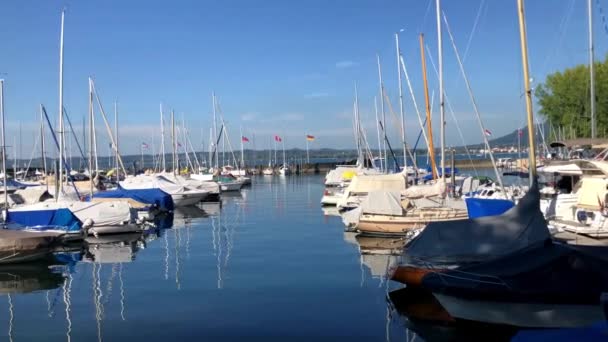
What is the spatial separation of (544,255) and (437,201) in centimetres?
1630

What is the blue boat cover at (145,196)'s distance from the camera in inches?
1496

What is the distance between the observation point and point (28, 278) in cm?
1967

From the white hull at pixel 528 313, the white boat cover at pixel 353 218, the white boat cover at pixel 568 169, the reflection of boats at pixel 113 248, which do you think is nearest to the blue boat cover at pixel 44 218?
the reflection of boats at pixel 113 248

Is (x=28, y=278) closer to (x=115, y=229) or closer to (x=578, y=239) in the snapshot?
(x=115, y=229)

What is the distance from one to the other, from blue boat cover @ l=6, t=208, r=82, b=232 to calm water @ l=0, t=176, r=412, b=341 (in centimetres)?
A: 156

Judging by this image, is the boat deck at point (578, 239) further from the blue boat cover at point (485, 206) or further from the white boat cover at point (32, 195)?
the white boat cover at point (32, 195)

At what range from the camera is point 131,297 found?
16.6 m

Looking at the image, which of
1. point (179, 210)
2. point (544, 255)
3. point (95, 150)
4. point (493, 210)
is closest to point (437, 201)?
point (493, 210)

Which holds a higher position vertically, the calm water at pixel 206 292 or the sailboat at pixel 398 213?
the sailboat at pixel 398 213

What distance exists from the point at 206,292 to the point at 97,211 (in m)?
14.4

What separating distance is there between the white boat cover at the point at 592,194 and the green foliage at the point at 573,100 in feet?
137

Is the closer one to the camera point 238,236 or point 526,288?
point 526,288

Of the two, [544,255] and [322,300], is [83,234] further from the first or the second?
[544,255]

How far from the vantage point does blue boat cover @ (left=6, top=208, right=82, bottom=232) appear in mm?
25922
